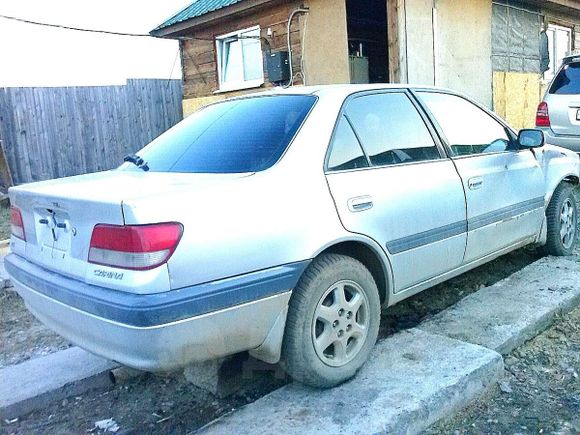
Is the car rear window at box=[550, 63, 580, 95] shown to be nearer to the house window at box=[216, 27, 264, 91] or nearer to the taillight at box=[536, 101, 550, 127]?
the taillight at box=[536, 101, 550, 127]

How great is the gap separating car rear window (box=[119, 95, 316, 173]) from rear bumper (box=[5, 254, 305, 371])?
0.66 meters

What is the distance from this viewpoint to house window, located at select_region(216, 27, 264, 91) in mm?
10500

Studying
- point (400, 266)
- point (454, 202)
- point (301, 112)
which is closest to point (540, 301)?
point (454, 202)

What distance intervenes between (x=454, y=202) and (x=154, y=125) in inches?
400

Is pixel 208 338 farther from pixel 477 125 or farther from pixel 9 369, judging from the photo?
pixel 477 125

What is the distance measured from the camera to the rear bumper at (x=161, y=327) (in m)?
2.27

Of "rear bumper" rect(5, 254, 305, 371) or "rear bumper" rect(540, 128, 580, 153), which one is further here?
"rear bumper" rect(540, 128, 580, 153)

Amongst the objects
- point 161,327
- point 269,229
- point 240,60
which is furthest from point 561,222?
point 240,60

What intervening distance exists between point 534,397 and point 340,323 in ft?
3.65

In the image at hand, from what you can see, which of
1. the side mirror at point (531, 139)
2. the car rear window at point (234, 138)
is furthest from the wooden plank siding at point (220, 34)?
the car rear window at point (234, 138)

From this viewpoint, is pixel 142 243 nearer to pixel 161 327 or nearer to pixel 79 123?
pixel 161 327

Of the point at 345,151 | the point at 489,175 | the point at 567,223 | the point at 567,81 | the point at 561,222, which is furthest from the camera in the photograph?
the point at 567,81

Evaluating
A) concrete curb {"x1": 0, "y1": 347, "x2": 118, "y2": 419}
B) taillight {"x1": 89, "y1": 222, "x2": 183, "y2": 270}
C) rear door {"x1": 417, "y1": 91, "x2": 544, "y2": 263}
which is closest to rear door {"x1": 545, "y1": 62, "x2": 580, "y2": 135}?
rear door {"x1": 417, "y1": 91, "x2": 544, "y2": 263}

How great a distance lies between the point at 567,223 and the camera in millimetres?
5066
